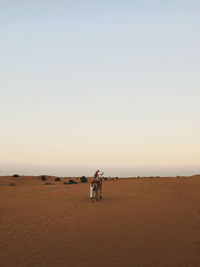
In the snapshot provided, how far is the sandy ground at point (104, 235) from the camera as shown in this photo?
9109mm

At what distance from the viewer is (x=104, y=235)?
11.9m

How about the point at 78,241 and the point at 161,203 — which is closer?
the point at 78,241

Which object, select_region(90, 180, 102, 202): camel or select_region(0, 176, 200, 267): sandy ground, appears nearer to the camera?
select_region(0, 176, 200, 267): sandy ground

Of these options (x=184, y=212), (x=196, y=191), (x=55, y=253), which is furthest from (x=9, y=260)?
(x=196, y=191)

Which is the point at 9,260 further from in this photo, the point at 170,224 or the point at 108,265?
the point at 170,224

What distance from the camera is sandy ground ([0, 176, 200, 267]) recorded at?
9.11 m

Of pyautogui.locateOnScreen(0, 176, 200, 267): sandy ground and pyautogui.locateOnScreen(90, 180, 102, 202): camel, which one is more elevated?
pyautogui.locateOnScreen(90, 180, 102, 202): camel

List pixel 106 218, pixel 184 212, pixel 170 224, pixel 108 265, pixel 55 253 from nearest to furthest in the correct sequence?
pixel 108 265 → pixel 55 253 → pixel 170 224 → pixel 106 218 → pixel 184 212

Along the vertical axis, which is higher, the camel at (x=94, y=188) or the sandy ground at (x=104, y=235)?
the camel at (x=94, y=188)

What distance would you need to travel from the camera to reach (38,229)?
1382 centimetres

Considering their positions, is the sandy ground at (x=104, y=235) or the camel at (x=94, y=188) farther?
the camel at (x=94, y=188)

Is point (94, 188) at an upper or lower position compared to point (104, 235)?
upper

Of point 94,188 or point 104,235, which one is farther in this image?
point 94,188

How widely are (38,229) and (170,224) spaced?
247 inches
